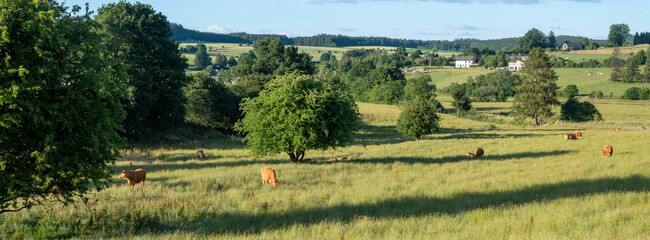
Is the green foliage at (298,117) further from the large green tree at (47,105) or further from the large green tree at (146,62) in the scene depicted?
the large green tree at (146,62)

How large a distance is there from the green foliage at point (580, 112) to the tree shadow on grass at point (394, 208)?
6825 cm

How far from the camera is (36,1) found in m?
8.77

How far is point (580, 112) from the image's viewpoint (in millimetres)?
73250

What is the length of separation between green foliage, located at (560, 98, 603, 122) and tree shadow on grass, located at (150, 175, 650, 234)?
68253mm

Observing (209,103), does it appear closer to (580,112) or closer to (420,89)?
(580,112)

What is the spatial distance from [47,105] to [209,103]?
3945cm

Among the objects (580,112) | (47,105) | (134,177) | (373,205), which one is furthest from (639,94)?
(47,105)

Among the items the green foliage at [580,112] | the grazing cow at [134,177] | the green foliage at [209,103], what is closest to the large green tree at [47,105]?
the grazing cow at [134,177]

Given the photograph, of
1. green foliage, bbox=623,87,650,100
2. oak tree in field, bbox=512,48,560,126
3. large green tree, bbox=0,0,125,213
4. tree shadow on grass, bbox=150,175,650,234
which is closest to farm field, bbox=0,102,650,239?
tree shadow on grass, bbox=150,175,650,234

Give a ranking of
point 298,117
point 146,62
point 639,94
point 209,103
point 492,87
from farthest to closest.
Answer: point 492,87, point 639,94, point 209,103, point 146,62, point 298,117

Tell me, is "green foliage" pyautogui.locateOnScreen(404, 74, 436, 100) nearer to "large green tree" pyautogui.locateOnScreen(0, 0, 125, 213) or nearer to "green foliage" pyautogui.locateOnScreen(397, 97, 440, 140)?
"green foliage" pyautogui.locateOnScreen(397, 97, 440, 140)

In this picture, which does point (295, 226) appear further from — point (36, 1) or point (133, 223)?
point (36, 1)

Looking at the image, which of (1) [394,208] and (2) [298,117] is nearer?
(1) [394,208]

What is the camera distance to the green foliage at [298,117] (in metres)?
20.0
